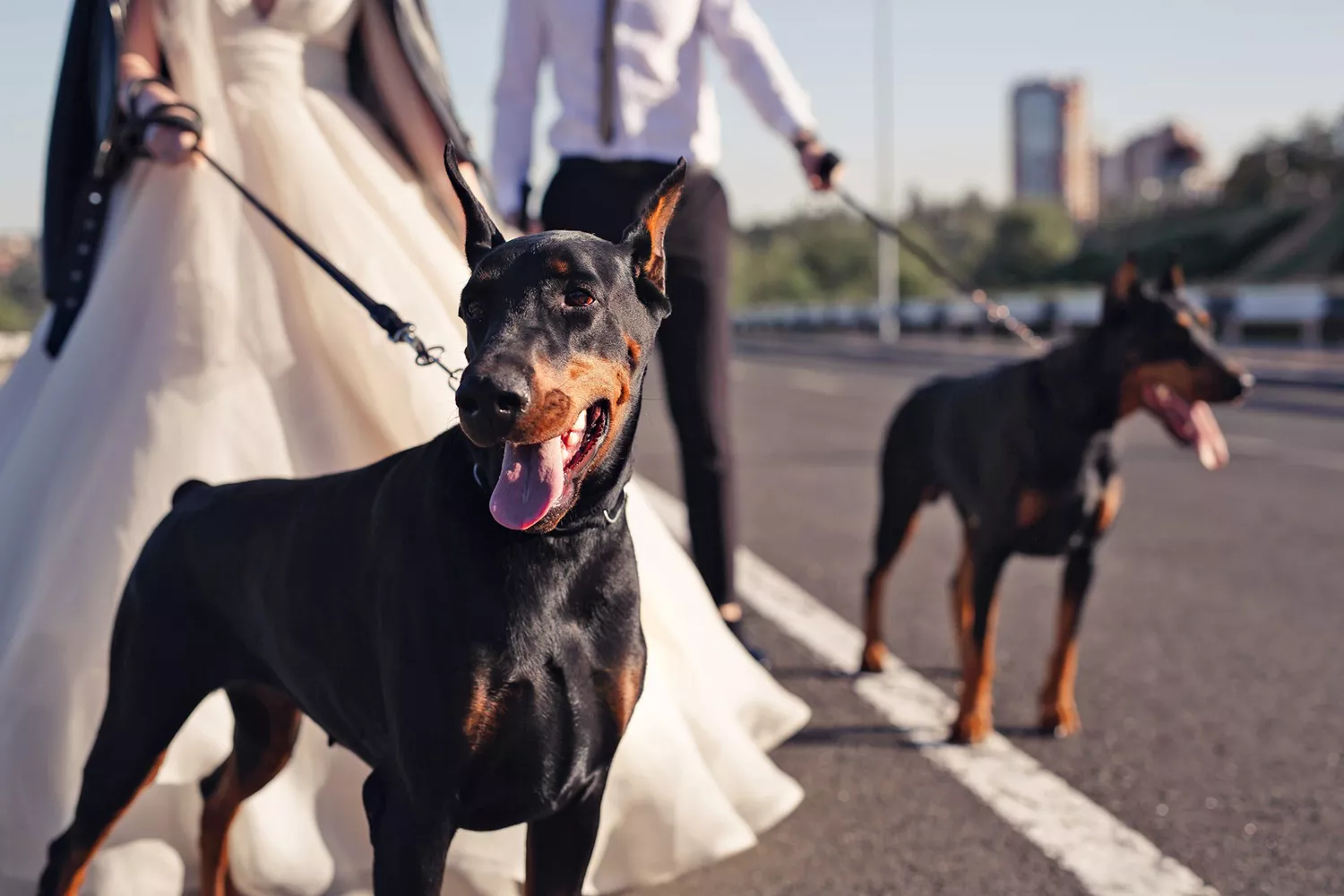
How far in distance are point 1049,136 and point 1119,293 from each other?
562 feet

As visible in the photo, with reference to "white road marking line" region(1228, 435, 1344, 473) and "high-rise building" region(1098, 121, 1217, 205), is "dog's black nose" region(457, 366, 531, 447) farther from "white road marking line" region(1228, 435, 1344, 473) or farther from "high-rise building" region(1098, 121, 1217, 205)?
"high-rise building" region(1098, 121, 1217, 205)

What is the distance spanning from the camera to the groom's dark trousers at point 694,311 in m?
4.02

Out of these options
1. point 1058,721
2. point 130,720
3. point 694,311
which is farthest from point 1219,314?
point 130,720

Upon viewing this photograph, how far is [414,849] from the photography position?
6.70 feet

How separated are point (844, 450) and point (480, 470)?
1004 centimetres

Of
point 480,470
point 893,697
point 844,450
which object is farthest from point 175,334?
point 844,450

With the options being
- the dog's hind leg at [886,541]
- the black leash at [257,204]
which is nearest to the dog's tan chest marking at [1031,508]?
the dog's hind leg at [886,541]

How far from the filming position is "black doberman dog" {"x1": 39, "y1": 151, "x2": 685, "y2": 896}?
1.96m

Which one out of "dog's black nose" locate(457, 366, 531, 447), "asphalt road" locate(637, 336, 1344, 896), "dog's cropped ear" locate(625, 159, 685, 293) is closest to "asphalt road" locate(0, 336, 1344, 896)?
"asphalt road" locate(637, 336, 1344, 896)

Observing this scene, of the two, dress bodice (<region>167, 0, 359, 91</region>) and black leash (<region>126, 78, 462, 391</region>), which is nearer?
black leash (<region>126, 78, 462, 391</region>)

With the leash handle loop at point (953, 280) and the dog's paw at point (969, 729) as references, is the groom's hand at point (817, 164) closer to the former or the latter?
the leash handle loop at point (953, 280)

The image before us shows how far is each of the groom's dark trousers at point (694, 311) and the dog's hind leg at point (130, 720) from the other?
1.86 metres

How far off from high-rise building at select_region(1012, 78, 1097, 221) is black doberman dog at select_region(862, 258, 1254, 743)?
166m

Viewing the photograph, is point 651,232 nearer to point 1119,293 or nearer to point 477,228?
point 477,228
